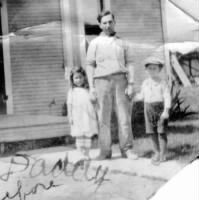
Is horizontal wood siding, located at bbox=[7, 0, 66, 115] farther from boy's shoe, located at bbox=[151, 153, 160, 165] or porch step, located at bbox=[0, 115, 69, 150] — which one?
boy's shoe, located at bbox=[151, 153, 160, 165]

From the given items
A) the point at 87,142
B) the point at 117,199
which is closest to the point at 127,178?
the point at 117,199

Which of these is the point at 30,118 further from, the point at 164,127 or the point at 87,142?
the point at 164,127

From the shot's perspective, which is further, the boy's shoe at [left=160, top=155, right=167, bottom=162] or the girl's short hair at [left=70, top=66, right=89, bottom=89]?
the boy's shoe at [left=160, top=155, right=167, bottom=162]

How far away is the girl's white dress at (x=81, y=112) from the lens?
3.64 ft

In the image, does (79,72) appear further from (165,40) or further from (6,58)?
(165,40)

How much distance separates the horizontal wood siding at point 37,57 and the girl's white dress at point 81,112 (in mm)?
32

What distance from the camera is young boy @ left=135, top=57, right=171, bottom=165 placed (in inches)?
46.9

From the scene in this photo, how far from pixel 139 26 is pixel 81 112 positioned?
31cm

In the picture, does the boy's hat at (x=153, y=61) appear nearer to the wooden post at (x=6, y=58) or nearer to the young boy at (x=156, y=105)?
the young boy at (x=156, y=105)

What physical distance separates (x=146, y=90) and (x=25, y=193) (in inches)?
18.4

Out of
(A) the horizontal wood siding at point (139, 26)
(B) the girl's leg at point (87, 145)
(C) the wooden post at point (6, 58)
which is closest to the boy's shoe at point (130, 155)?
(B) the girl's leg at point (87, 145)

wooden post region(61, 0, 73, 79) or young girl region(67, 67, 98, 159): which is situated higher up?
wooden post region(61, 0, 73, 79)

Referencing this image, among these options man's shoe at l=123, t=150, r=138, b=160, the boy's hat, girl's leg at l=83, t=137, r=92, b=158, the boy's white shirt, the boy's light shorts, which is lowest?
man's shoe at l=123, t=150, r=138, b=160

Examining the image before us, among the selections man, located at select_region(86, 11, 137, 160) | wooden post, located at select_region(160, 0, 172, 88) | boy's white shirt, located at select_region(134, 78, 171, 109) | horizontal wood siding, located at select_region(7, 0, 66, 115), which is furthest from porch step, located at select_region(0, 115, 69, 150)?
wooden post, located at select_region(160, 0, 172, 88)
